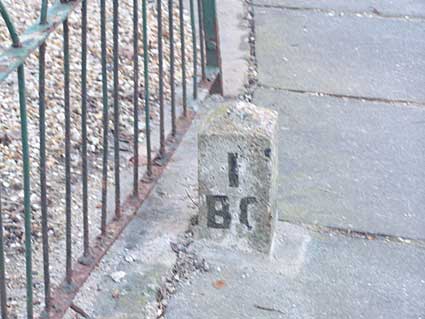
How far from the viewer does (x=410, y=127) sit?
4562 mm

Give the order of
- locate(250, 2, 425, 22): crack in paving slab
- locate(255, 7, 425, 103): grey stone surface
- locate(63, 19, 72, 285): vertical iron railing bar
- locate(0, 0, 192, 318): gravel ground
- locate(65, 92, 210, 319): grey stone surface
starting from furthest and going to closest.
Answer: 1. locate(250, 2, 425, 22): crack in paving slab
2. locate(255, 7, 425, 103): grey stone surface
3. locate(0, 0, 192, 318): gravel ground
4. locate(65, 92, 210, 319): grey stone surface
5. locate(63, 19, 72, 285): vertical iron railing bar

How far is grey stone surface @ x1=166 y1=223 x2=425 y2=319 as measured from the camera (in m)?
3.26

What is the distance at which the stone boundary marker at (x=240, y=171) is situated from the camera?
3289 mm

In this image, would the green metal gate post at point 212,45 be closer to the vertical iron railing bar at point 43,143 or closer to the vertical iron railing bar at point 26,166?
the vertical iron railing bar at point 43,143

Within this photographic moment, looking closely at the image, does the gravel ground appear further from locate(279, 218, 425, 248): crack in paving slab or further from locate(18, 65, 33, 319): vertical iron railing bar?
locate(279, 218, 425, 248): crack in paving slab

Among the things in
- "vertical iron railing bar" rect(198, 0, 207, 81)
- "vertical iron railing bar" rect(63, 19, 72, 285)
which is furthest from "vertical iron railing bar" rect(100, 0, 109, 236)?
"vertical iron railing bar" rect(198, 0, 207, 81)

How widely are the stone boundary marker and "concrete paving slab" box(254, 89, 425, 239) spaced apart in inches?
13.7

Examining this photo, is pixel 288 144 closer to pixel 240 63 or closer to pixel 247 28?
pixel 240 63

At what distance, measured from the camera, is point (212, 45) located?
4.69m

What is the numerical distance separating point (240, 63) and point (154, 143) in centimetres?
103

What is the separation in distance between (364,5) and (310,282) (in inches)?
122

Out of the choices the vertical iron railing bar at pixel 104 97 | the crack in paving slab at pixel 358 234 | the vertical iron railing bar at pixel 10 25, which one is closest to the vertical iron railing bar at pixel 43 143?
the vertical iron railing bar at pixel 10 25

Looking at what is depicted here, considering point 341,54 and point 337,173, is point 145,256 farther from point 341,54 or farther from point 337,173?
point 341,54

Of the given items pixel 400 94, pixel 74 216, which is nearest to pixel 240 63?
pixel 400 94
